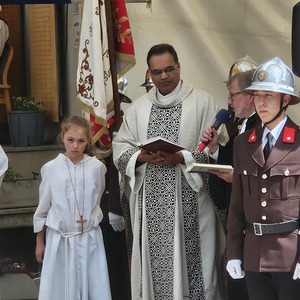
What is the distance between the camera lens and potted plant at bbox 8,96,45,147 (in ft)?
29.0

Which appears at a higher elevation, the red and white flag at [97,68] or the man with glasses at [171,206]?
the red and white flag at [97,68]

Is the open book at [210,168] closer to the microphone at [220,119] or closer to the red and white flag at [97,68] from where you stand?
the microphone at [220,119]

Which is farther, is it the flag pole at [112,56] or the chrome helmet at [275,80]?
the flag pole at [112,56]

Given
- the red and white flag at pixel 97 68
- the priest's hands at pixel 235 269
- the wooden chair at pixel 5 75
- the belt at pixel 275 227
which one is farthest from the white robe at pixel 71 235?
the wooden chair at pixel 5 75

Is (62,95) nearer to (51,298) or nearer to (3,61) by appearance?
(3,61)

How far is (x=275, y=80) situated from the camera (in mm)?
4047

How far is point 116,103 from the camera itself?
19.3ft

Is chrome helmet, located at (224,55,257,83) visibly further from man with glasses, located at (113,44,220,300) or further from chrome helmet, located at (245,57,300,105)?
chrome helmet, located at (245,57,300,105)

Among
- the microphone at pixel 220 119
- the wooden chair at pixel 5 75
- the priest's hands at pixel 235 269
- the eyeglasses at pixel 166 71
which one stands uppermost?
the wooden chair at pixel 5 75

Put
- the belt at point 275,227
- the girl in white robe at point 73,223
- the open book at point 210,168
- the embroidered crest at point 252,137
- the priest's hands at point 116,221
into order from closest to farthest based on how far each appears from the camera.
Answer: the belt at point 275,227
the embroidered crest at point 252,137
the open book at point 210,168
the girl in white robe at point 73,223
the priest's hands at point 116,221

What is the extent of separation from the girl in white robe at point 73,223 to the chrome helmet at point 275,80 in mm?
1617

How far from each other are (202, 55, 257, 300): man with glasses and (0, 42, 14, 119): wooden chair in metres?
4.21

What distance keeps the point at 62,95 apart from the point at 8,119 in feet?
2.18

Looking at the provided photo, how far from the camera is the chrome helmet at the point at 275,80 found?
13.2 feet
